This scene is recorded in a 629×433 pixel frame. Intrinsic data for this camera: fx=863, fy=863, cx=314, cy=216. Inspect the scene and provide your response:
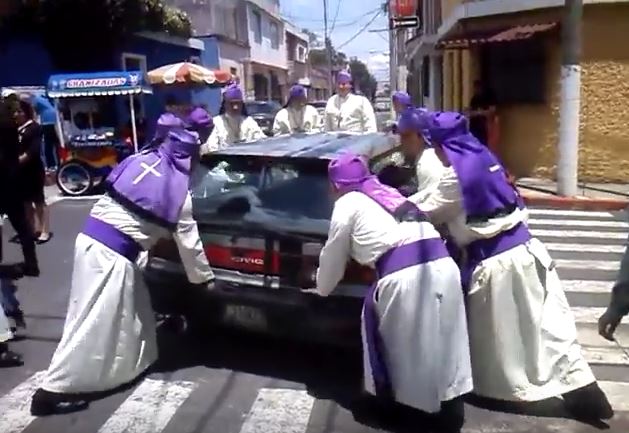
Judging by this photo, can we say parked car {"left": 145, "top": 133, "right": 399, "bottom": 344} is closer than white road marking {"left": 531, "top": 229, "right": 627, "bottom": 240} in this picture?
Yes

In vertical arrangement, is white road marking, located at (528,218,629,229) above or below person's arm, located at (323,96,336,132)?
below

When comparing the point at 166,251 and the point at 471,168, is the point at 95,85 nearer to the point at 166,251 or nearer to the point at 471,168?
the point at 166,251

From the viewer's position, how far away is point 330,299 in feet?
16.6

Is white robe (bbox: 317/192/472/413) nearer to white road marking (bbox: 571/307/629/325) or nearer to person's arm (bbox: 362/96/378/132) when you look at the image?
white road marking (bbox: 571/307/629/325)

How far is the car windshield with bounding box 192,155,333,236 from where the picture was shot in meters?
5.33

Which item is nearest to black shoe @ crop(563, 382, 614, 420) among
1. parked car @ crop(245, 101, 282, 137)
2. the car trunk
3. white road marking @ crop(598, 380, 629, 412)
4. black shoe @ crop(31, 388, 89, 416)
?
white road marking @ crop(598, 380, 629, 412)

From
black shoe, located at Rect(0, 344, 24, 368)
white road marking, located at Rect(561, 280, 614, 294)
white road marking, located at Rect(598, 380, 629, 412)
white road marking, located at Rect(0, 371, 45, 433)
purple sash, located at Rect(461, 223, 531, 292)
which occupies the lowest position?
white road marking, located at Rect(561, 280, 614, 294)

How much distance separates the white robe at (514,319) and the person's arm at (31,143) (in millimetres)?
5889

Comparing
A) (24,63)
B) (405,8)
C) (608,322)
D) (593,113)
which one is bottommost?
(608,322)

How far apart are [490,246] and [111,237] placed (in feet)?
7.07

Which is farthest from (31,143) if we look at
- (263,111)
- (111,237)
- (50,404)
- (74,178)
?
(263,111)

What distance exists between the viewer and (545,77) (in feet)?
49.6

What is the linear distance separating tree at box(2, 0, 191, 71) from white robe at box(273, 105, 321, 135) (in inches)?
427

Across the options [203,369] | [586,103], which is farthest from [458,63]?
[203,369]
